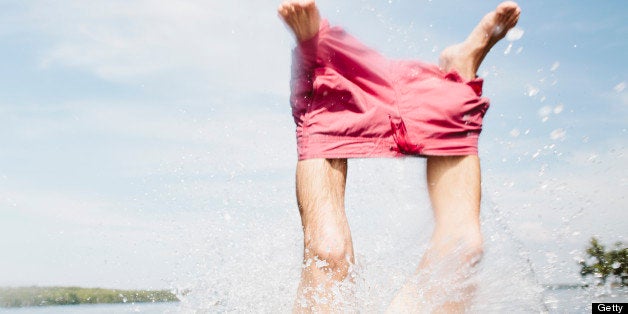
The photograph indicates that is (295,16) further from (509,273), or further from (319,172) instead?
(509,273)

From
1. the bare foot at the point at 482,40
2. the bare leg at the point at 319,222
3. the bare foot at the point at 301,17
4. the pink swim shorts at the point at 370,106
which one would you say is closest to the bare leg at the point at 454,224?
the bare foot at the point at 482,40

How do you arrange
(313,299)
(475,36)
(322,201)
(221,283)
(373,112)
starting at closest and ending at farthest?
(313,299), (322,201), (373,112), (221,283), (475,36)

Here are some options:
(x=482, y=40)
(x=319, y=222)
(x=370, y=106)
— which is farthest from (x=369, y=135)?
(x=482, y=40)

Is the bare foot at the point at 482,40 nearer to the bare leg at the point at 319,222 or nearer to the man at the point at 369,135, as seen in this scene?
the man at the point at 369,135

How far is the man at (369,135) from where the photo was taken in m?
2.56

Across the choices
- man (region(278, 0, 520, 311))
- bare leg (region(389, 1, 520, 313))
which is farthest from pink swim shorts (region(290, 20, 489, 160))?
bare leg (region(389, 1, 520, 313))

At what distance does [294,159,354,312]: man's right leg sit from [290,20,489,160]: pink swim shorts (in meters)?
0.09

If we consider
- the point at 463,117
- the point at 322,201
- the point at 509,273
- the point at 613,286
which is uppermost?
the point at 463,117

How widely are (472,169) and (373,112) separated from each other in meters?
0.55

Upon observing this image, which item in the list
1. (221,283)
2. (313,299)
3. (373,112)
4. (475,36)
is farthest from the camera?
(475,36)

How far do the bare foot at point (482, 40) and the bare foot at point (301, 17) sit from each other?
87 cm

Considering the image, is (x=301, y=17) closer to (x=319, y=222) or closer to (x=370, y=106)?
(x=370, y=106)

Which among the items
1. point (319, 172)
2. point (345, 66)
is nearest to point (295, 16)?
point (345, 66)

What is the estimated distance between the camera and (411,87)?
10.1ft
